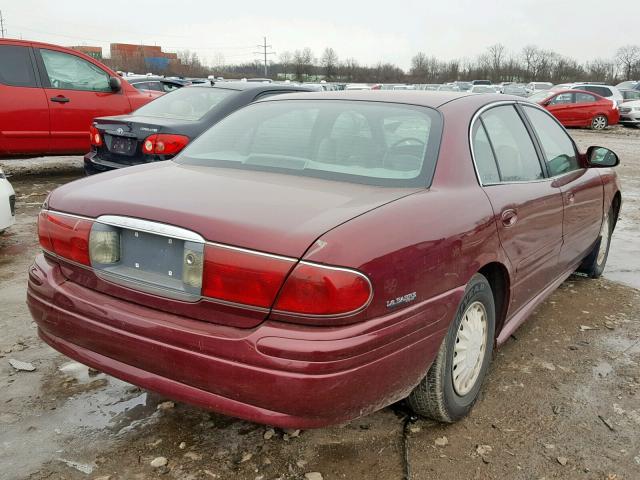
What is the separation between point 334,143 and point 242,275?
1.07 meters

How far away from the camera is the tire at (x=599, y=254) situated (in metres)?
4.65

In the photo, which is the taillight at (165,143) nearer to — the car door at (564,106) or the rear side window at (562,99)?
the car door at (564,106)

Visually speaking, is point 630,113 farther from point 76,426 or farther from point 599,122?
point 76,426

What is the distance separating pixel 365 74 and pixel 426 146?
87893mm

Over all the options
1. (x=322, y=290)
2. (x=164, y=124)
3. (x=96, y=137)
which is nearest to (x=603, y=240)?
(x=322, y=290)

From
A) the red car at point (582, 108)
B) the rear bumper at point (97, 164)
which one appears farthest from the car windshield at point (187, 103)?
the red car at point (582, 108)

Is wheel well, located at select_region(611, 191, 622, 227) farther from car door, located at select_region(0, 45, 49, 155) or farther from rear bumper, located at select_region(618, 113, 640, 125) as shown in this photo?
rear bumper, located at select_region(618, 113, 640, 125)

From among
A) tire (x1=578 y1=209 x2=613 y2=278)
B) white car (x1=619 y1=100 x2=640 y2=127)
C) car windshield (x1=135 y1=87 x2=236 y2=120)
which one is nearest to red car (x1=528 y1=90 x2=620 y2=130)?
white car (x1=619 y1=100 x2=640 y2=127)

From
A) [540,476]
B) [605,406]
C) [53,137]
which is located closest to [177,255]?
[540,476]

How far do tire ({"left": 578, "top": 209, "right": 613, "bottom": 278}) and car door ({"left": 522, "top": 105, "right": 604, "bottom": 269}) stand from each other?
35cm

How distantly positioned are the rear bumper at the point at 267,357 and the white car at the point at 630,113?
76.7 ft

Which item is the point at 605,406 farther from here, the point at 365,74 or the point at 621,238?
the point at 365,74

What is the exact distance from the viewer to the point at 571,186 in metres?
3.66

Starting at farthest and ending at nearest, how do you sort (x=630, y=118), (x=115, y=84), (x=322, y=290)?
(x=630, y=118) < (x=115, y=84) < (x=322, y=290)
